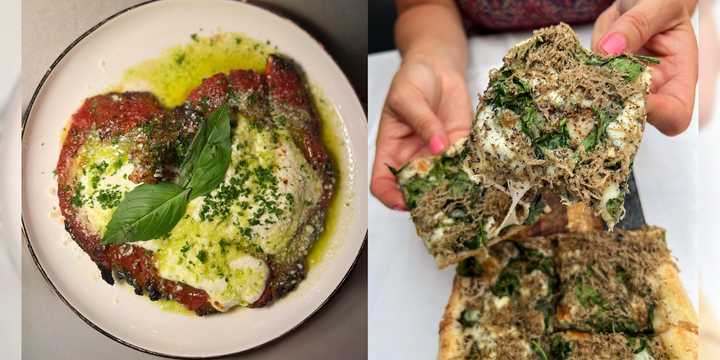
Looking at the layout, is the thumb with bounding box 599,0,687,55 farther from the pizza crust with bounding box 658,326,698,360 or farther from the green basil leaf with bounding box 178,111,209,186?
the green basil leaf with bounding box 178,111,209,186

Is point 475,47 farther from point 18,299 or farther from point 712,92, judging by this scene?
point 18,299

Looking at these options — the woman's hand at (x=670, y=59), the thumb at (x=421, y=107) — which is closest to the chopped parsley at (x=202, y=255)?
the thumb at (x=421, y=107)

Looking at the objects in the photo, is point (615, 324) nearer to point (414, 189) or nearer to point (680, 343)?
point (680, 343)

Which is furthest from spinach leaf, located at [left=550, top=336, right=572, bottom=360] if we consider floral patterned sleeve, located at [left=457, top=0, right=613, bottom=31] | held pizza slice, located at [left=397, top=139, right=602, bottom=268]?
floral patterned sleeve, located at [left=457, top=0, right=613, bottom=31]

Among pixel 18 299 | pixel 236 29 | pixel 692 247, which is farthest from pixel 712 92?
pixel 18 299

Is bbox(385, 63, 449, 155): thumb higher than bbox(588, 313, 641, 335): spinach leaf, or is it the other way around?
bbox(385, 63, 449, 155): thumb
